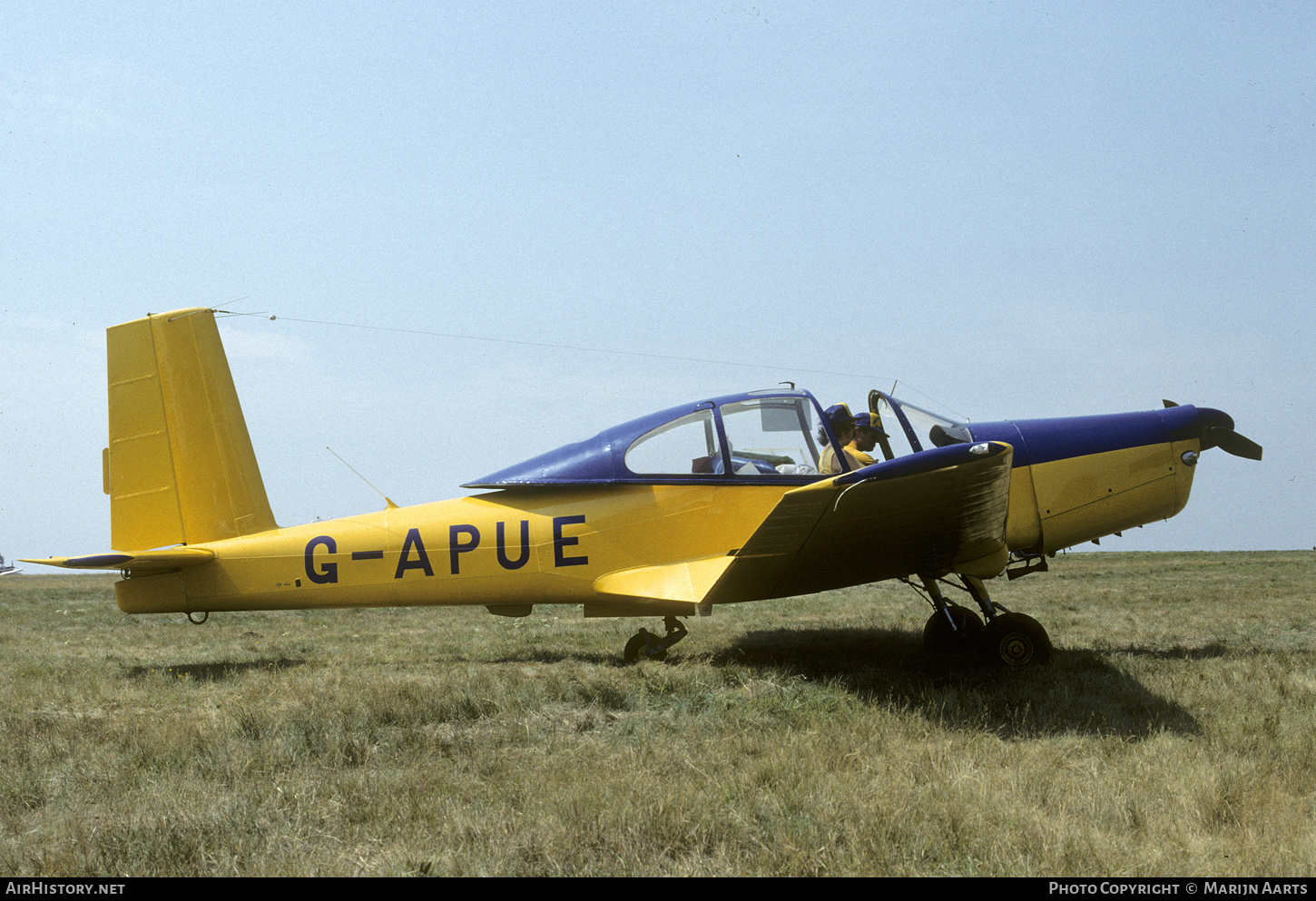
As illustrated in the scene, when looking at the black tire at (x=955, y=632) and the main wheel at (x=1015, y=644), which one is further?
the black tire at (x=955, y=632)

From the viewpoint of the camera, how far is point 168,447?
7.64m

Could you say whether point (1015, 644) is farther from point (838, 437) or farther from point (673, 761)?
point (673, 761)

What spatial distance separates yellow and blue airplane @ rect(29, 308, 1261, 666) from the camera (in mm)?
6773

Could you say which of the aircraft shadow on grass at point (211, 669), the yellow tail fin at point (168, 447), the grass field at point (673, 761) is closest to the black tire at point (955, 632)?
the grass field at point (673, 761)

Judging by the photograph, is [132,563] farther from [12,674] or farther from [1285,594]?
[1285,594]

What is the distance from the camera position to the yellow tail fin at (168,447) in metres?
7.61

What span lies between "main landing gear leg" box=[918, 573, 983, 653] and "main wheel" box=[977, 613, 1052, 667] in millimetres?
131

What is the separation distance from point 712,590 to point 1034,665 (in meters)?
2.63

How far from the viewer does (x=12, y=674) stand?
7.61m

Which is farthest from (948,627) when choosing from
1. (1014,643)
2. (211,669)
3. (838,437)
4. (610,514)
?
(211,669)

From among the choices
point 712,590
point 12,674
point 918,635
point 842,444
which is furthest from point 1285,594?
point 12,674

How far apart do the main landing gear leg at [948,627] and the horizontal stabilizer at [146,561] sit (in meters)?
6.20

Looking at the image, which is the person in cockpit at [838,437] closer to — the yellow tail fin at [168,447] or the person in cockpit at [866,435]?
the person in cockpit at [866,435]

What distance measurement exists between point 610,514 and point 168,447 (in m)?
4.12
